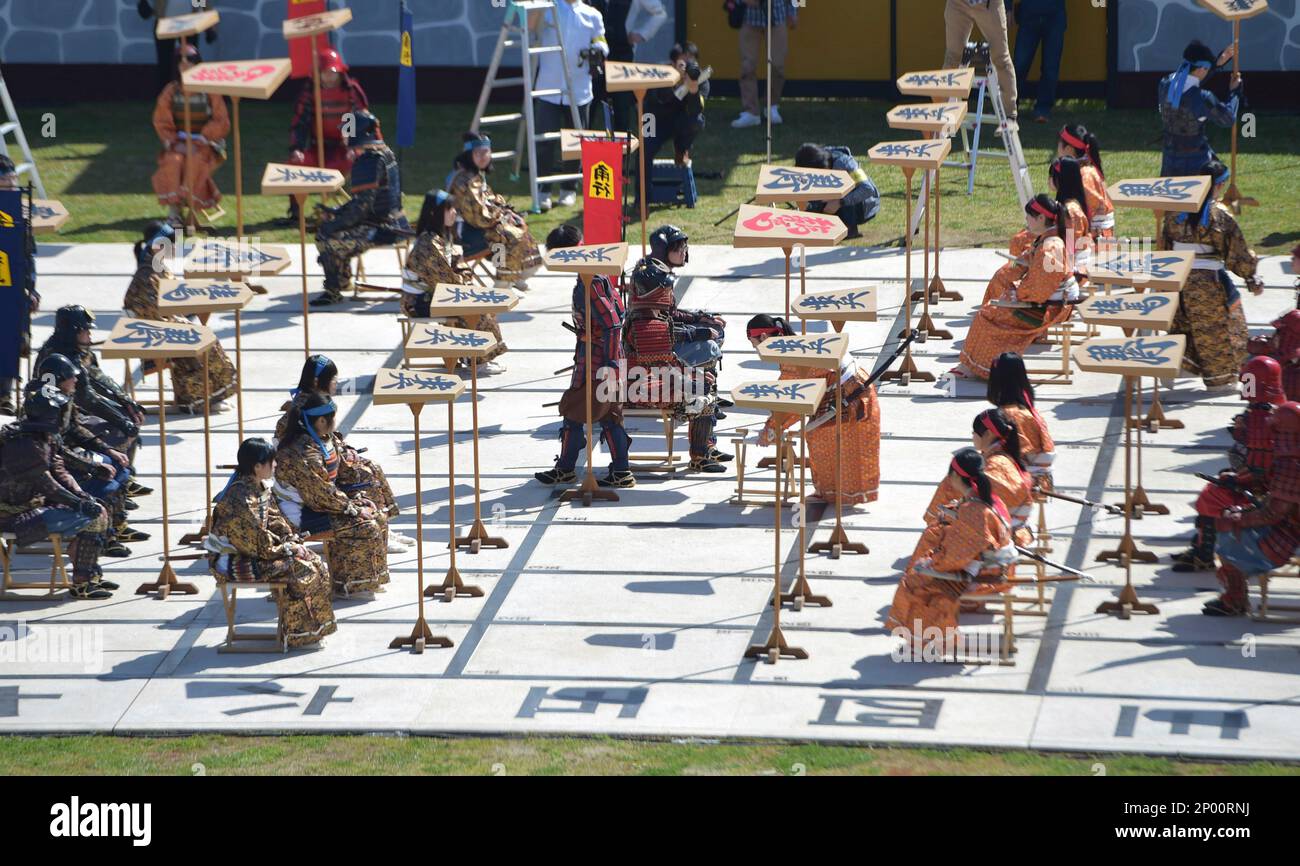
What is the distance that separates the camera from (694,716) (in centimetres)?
992

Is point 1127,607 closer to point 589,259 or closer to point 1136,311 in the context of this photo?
point 1136,311

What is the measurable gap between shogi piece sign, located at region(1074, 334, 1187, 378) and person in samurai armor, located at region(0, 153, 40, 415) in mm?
6731

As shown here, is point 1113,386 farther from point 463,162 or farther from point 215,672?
point 215,672

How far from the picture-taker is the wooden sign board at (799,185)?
13.7 metres

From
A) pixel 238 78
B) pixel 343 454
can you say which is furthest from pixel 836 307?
pixel 238 78

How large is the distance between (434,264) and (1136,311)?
6.16 metres

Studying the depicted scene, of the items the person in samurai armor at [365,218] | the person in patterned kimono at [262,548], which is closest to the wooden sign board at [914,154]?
the person in samurai armor at [365,218]

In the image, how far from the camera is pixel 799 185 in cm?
1374

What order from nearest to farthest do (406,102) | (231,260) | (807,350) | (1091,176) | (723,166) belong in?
(807,350)
(231,260)
(1091,176)
(406,102)
(723,166)

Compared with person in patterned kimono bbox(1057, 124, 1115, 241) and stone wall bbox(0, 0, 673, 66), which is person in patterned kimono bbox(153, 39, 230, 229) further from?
person in patterned kimono bbox(1057, 124, 1115, 241)

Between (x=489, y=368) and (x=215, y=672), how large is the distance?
5.17 m

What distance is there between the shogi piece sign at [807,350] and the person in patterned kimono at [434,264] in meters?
4.66

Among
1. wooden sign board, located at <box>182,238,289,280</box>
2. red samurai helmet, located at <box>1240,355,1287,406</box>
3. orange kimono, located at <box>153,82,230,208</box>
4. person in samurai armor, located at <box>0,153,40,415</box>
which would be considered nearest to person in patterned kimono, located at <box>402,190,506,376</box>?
wooden sign board, located at <box>182,238,289,280</box>

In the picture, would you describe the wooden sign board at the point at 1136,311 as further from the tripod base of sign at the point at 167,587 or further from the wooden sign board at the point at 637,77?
the tripod base of sign at the point at 167,587
